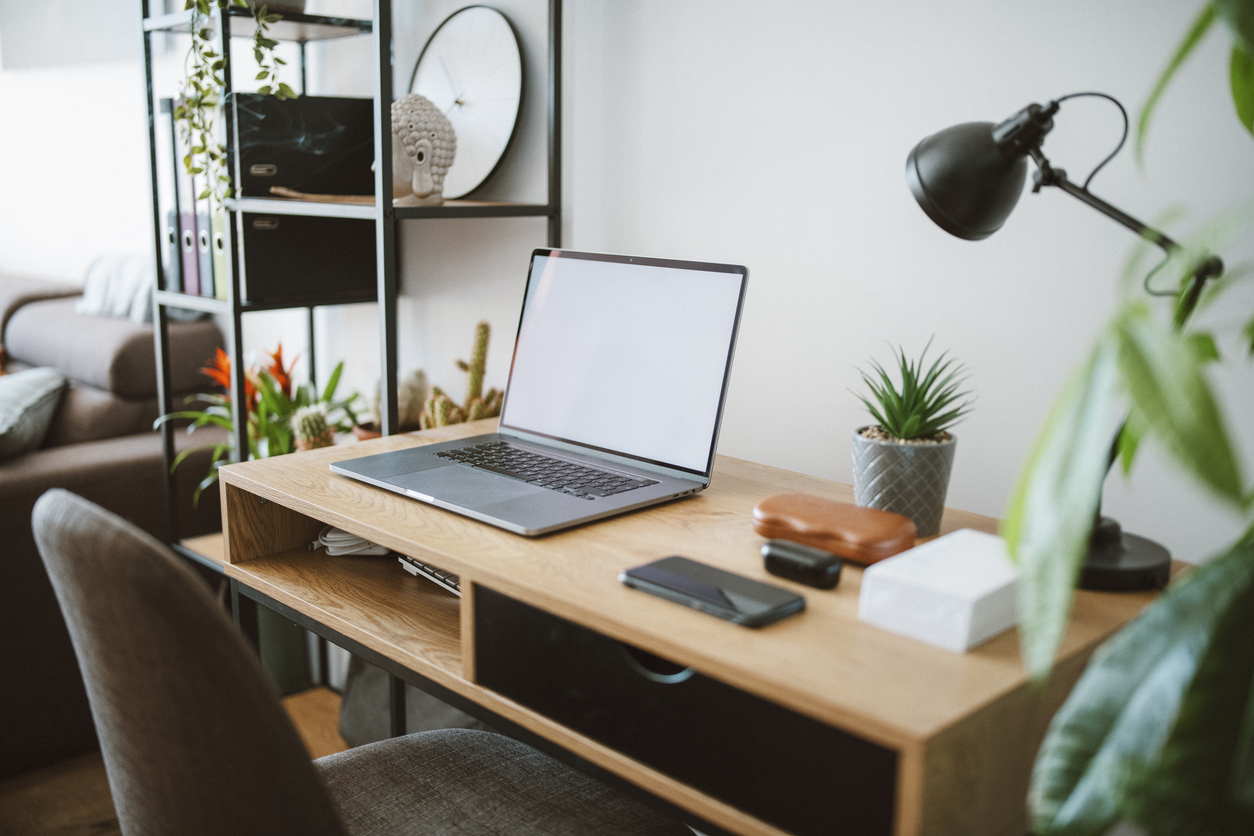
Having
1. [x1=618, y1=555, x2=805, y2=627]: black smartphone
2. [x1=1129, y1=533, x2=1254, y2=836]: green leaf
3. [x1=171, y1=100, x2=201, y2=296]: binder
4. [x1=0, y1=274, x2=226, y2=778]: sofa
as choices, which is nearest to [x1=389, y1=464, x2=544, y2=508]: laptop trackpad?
[x1=618, y1=555, x2=805, y2=627]: black smartphone

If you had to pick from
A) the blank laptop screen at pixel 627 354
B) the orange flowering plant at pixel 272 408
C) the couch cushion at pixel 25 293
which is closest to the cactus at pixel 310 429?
the orange flowering plant at pixel 272 408

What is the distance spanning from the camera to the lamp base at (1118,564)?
857 mm

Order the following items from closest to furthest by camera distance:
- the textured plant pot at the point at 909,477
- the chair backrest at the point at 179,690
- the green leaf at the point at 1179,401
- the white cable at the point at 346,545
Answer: the green leaf at the point at 1179,401 → the chair backrest at the point at 179,690 → the textured plant pot at the point at 909,477 → the white cable at the point at 346,545

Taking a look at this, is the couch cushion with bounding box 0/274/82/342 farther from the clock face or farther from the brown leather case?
the brown leather case

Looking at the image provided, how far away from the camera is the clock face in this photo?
1.60 m

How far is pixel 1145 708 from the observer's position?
0.48 meters

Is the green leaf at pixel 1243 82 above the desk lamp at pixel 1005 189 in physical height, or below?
above

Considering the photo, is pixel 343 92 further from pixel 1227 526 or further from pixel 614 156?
pixel 1227 526

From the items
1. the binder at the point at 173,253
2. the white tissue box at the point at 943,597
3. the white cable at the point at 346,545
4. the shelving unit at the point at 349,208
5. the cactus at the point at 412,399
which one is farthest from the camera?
the binder at the point at 173,253

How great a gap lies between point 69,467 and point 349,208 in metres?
0.99

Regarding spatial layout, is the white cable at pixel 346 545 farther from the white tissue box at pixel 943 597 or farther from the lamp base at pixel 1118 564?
the lamp base at pixel 1118 564

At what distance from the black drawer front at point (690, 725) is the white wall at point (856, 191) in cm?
55

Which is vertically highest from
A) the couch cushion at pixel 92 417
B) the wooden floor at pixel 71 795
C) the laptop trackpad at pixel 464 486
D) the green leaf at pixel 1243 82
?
the green leaf at pixel 1243 82

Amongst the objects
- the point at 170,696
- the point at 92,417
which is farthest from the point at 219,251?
the point at 170,696
